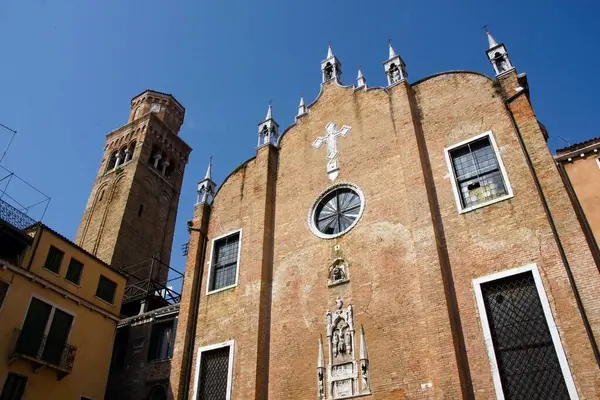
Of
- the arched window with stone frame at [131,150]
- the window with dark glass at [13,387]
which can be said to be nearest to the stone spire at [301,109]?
the window with dark glass at [13,387]

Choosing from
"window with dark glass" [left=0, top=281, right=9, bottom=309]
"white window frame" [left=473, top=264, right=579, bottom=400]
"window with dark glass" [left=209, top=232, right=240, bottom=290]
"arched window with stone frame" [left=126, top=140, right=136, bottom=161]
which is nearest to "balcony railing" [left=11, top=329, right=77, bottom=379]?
"window with dark glass" [left=0, top=281, right=9, bottom=309]

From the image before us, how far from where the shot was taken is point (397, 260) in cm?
1474

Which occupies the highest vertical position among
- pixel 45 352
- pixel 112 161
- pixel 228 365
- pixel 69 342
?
pixel 112 161

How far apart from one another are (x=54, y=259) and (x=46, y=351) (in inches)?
133

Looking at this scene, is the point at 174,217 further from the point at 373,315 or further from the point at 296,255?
the point at 373,315

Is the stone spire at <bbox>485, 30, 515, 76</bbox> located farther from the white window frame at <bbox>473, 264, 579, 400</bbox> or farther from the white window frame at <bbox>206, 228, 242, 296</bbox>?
the white window frame at <bbox>206, 228, 242, 296</bbox>

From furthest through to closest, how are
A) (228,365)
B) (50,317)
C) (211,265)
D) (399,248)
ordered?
(211,265) → (50,317) → (228,365) → (399,248)

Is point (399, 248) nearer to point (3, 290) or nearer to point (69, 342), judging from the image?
point (69, 342)

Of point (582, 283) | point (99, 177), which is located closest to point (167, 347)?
point (582, 283)

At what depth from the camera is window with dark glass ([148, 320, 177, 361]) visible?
65.6 ft

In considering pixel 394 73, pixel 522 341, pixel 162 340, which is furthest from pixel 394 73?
pixel 162 340

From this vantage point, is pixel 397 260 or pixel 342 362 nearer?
pixel 342 362

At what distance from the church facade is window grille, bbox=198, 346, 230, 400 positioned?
0.05m

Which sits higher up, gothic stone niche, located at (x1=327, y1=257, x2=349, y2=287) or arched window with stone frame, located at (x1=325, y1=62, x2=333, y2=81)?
arched window with stone frame, located at (x1=325, y1=62, x2=333, y2=81)
